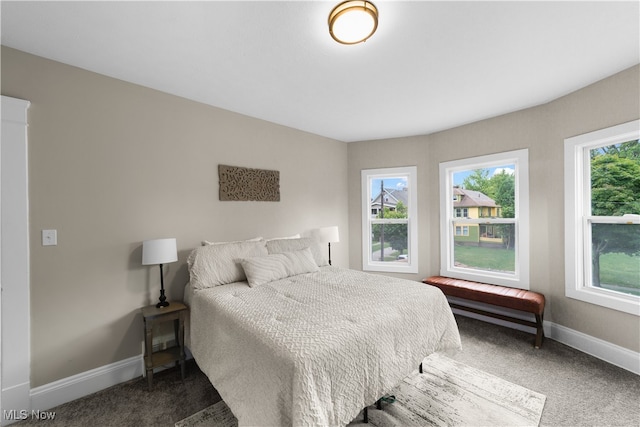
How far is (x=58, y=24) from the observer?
167cm

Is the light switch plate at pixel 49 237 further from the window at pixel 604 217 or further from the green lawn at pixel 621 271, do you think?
the green lawn at pixel 621 271

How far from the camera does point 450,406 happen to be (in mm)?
1899

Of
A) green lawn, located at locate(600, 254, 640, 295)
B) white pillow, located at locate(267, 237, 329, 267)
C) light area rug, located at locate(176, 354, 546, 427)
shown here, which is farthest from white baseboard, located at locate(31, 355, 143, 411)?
green lawn, located at locate(600, 254, 640, 295)

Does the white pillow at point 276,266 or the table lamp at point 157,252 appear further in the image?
the white pillow at point 276,266

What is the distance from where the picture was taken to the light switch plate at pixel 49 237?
1.98m

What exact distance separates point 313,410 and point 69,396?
2102 mm

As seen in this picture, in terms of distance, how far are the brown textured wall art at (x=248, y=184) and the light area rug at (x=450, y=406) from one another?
1982 millimetres

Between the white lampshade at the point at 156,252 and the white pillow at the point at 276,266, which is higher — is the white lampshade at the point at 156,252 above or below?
above

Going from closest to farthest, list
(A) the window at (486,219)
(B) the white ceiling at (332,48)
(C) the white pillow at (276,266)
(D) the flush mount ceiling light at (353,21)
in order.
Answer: (D) the flush mount ceiling light at (353,21), (B) the white ceiling at (332,48), (C) the white pillow at (276,266), (A) the window at (486,219)

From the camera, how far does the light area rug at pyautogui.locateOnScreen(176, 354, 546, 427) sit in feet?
5.78

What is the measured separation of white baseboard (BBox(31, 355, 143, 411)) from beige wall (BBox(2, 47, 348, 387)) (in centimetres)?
5

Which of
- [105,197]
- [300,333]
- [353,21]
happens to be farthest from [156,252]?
[353,21]

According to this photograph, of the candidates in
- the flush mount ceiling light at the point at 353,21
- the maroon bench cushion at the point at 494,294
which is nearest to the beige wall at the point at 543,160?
the maroon bench cushion at the point at 494,294

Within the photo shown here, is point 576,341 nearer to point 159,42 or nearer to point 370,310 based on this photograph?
point 370,310
